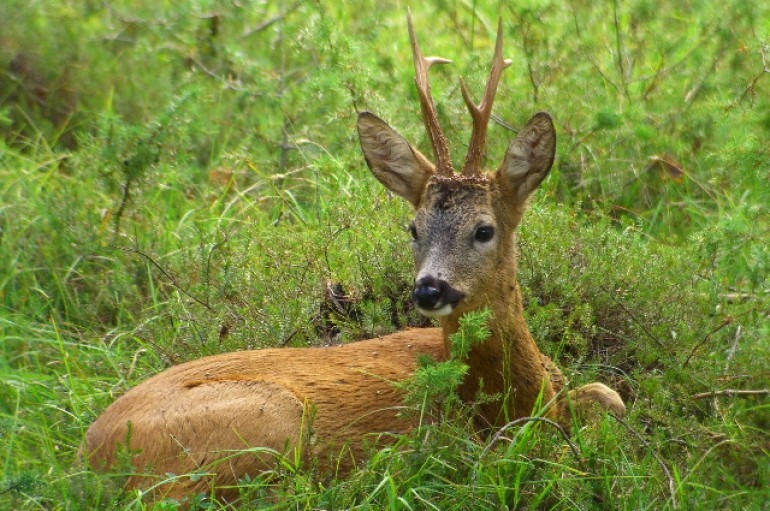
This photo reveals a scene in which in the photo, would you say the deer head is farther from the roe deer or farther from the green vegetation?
the green vegetation

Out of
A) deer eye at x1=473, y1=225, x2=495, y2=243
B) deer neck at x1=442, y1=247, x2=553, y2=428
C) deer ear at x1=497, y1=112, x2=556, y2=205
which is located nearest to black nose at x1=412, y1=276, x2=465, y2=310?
deer neck at x1=442, y1=247, x2=553, y2=428

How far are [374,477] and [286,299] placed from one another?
4.75ft

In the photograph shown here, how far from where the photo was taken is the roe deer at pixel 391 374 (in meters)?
4.25

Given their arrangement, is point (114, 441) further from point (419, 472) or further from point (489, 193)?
point (489, 193)

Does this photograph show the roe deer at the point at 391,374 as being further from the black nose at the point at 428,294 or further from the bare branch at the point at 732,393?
the bare branch at the point at 732,393

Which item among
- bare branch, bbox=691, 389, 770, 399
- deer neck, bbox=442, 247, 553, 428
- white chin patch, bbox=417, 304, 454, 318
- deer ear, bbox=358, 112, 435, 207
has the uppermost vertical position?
deer ear, bbox=358, 112, 435, 207

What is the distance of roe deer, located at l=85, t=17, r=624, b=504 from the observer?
4.25 meters

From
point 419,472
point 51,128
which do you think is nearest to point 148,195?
point 51,128

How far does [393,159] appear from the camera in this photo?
484cm

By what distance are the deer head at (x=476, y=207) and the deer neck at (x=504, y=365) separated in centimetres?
3

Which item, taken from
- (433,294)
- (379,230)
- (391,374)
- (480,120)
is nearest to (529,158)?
(480,120)

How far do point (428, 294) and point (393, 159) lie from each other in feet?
2.46

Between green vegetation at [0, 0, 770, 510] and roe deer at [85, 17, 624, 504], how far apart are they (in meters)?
0.16

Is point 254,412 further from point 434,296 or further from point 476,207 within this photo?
point 476,207
